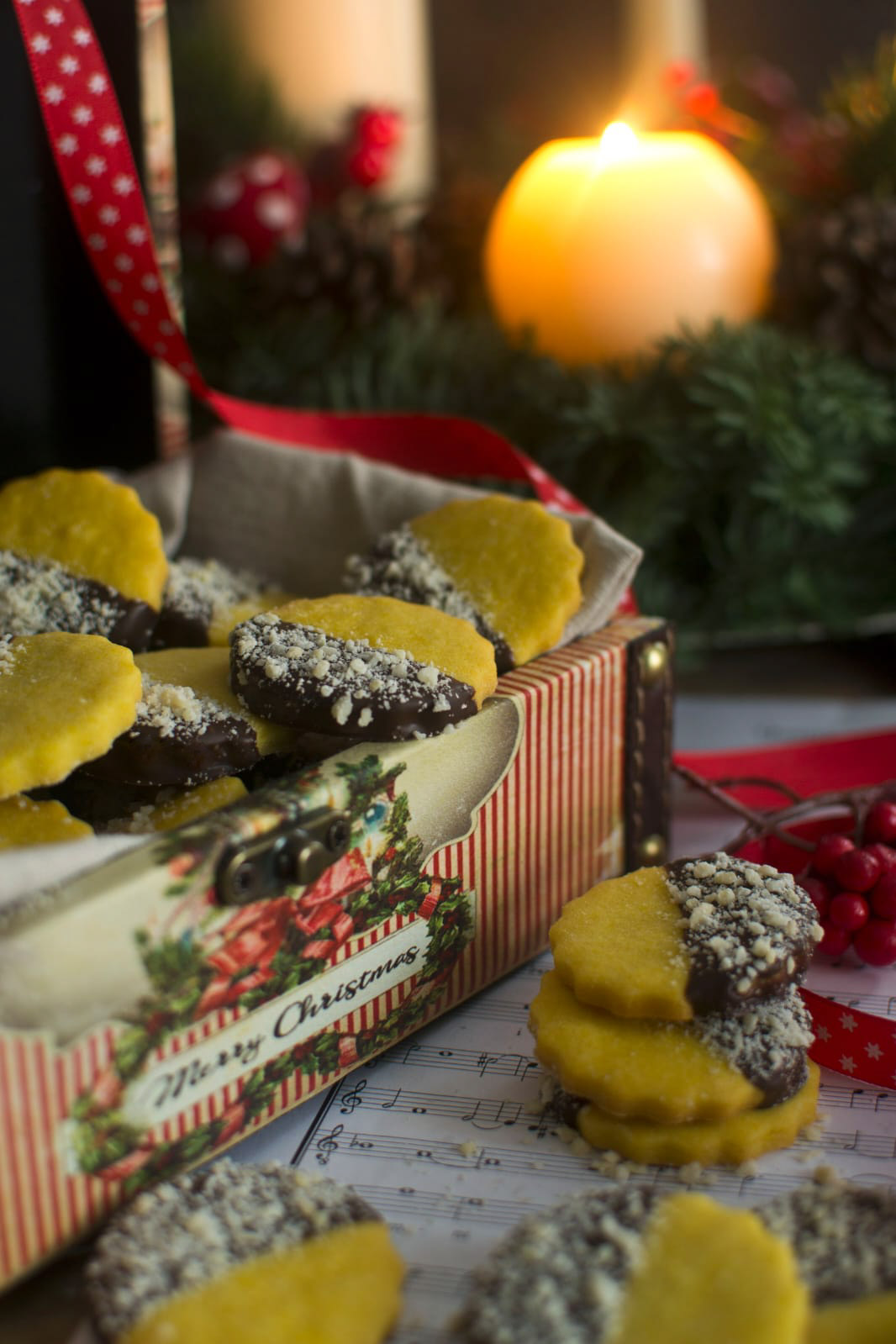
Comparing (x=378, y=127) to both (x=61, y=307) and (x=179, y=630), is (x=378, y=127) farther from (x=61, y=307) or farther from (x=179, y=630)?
(x=179, y=630)

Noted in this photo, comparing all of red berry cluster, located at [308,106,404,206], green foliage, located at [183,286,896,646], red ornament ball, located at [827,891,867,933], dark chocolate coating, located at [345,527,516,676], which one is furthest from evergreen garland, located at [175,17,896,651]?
red ornament ball, located at [827,891,867,933]

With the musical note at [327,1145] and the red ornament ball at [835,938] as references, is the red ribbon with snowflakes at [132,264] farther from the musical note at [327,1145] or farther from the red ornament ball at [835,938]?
the musical note at [327,1145]

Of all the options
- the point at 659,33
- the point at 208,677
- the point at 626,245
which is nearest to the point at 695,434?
the point at 626,245

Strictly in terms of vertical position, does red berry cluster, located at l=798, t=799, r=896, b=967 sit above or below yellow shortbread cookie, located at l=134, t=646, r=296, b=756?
below

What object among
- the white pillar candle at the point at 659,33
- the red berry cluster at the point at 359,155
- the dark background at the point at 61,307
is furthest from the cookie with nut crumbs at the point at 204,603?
A: the white pillar candle at the point at 659,33

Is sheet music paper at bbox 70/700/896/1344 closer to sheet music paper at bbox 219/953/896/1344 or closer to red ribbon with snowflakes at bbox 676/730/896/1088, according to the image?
sheet music paper at bbox 219/953/896/1344
